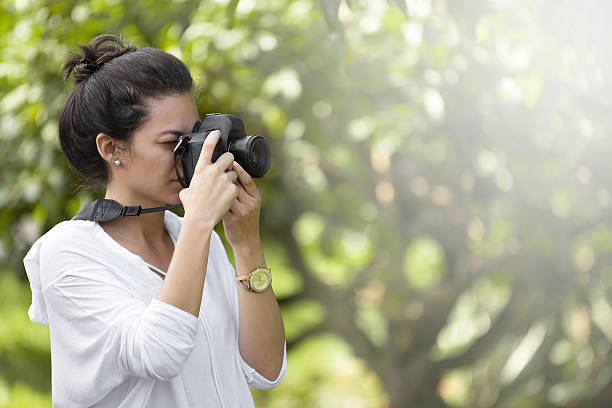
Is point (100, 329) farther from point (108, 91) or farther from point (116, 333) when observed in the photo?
point (108, 91)

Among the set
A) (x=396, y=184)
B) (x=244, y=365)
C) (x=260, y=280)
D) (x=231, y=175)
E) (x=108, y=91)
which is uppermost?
(x=108, y=91)

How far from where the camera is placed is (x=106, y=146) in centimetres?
115

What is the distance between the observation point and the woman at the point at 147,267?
973 mm

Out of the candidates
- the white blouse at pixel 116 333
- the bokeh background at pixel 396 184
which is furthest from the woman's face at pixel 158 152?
the bokeh background at pixel 396 184

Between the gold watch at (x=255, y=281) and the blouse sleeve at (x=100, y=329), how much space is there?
0.20 meters

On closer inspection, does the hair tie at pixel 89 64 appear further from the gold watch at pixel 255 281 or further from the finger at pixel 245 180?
Result: the gold watch at pixel 255 281

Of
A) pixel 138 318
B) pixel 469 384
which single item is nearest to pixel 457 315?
pixel 469 384

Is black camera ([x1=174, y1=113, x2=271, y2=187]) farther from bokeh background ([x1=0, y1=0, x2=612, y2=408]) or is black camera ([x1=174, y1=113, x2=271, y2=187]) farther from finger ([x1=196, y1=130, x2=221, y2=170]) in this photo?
bokeh background ([x1=0, y1=0, x2=612, y2=408])

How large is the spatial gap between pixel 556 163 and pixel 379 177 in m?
0.72

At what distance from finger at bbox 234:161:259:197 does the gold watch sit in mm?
144

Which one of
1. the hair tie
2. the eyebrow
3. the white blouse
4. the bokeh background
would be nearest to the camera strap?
the white blouse

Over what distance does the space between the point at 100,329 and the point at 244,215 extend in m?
0.30

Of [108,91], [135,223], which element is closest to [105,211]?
[135,223]

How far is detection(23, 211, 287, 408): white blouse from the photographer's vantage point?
3.10 ft
